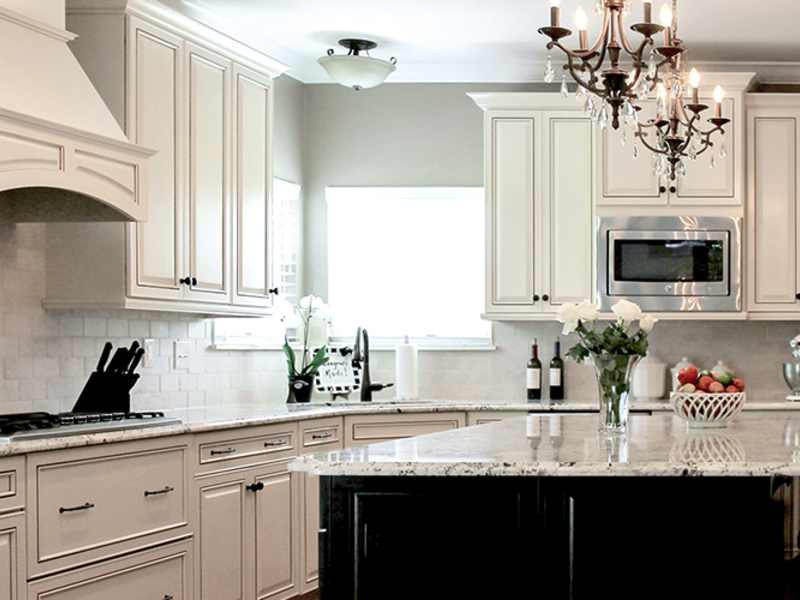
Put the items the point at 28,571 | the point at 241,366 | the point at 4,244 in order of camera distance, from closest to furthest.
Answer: the point at 28,571
the point at 4,244
the point at 241,366

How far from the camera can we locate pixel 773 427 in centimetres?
307

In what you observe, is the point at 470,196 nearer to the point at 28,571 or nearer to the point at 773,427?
the point at 773,427

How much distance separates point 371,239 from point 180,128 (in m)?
1.82

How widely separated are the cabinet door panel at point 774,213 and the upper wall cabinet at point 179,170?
2.60 meters

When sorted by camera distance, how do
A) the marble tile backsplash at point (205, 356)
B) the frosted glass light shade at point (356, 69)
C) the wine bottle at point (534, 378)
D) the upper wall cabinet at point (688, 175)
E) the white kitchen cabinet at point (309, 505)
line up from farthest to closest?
the wine bottle at point (534, 378) < the upper wall cabinet at point (688, 175) < the frosted glass light shade at point (356, 69) < the white kitchen cabinet at point (309, 505) < the marble tile backsplash at point (205, 356)

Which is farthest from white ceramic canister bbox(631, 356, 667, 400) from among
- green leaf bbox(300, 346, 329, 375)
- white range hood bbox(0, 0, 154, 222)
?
white range hood bbox(0, 0, 154, 222)

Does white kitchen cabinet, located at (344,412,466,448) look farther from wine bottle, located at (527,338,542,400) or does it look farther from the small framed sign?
wine bottle, located at (527,338,542,400)

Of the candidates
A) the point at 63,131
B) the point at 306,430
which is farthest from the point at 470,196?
the point at 63,131

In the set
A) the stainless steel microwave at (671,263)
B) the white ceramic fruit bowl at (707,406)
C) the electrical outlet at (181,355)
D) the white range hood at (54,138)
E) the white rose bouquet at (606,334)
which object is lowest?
the white ceramic fruit bowl at (707,406)

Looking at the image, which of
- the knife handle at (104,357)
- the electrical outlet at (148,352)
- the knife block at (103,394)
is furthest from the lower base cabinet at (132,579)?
the electrical outlet at (148,352)

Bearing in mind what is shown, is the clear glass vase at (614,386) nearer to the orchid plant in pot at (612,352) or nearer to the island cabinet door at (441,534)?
the orchid plant in pot at (612,352)

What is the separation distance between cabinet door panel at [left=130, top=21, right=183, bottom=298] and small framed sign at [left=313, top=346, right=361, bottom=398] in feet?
4.03

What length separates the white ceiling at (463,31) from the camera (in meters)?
4.41

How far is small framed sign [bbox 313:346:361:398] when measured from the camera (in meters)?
4.86
